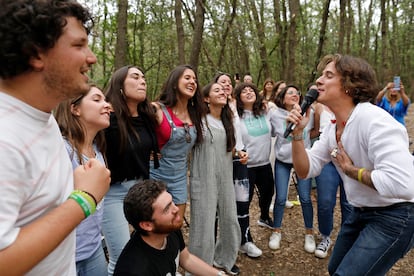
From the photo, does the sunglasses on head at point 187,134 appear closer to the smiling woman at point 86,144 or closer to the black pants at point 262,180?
the smiling woman at point 86,144

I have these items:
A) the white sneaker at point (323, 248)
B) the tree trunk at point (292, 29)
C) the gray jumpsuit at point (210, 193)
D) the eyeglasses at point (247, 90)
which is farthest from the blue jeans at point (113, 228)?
the tree trunk at point (292, 29)

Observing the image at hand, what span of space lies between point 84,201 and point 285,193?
3410 mm

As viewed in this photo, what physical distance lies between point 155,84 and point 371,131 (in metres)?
17.0

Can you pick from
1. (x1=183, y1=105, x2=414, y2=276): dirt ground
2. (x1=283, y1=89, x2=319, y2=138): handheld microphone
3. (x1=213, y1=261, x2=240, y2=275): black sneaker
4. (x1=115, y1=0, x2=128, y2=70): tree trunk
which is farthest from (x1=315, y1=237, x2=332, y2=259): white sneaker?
(x1=115, y1=0, x2=128, y2=70): tree trunk

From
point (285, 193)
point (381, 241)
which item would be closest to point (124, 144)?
point (381, 241)

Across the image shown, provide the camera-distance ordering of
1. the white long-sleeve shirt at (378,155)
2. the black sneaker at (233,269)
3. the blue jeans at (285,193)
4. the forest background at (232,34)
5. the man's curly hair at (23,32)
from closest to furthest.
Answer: the man's curly hair at (23,32), the white long-sleeve shirt at (378,155), the black sneaker at (233,269), the blue jeans at (285,193), the forest background at (232,34)

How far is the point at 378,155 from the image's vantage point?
178cm

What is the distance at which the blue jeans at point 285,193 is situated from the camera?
4.00m

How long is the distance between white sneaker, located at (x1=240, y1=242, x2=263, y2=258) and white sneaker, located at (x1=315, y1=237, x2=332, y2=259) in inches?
27.5

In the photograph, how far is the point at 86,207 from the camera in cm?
100

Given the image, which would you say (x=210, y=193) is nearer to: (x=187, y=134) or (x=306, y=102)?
(x=187, y=134)

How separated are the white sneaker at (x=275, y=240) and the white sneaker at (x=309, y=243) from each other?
35 cm

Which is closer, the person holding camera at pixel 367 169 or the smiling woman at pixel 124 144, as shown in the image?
the person holding camera at pixel 367 169

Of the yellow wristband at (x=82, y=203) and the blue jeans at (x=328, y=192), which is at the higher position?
the yellow wristband at (x=82, y=203)
